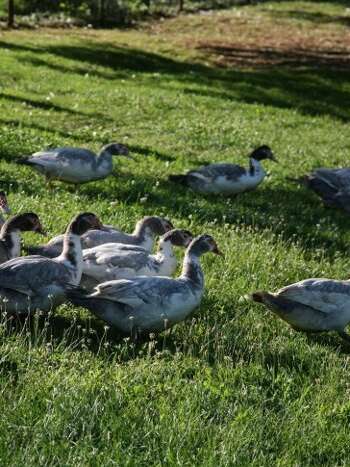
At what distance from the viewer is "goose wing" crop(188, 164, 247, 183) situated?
40.7 feet

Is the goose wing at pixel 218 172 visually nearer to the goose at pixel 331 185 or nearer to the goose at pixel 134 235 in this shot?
the goose at pixel 331 185

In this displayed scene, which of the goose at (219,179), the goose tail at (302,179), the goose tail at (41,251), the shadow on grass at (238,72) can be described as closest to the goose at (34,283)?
the goose tail at (41,251)

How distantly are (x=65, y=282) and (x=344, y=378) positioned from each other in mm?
2419

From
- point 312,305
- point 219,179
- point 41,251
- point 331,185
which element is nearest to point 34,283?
point 41,251

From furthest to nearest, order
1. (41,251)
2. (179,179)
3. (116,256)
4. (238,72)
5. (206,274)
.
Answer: (238,72)
(179,179)
(206,274)
(41,251)
(116,256)

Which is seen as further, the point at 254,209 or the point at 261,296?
the point at 254,209

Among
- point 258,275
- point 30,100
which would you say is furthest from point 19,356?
point 30,100

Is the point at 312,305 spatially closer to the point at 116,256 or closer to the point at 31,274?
the point at 116,256

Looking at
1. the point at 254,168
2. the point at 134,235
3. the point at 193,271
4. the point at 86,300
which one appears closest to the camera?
the point at 86,300

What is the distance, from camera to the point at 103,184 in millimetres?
12414

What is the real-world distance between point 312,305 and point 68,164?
4.86m

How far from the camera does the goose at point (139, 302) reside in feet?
22.9

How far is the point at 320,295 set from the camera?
7.74 m

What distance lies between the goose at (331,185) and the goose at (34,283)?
6.82 metres
